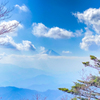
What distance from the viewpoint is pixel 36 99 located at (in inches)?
200

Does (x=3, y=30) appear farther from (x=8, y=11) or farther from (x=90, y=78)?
(x=90, y=78)

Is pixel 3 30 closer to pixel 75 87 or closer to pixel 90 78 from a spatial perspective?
pixel 75 87

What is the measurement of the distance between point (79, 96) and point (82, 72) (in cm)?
134


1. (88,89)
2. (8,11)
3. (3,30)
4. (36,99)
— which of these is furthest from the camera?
(88,89)

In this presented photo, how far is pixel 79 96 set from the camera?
18.5 ft

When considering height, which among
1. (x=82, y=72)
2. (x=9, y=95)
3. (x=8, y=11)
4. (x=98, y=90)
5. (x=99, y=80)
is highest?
(x=8, y=11)

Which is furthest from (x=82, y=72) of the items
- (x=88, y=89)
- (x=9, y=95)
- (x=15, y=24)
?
(x=9, y=95)

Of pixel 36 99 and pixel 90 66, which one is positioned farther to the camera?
pixel 90 66

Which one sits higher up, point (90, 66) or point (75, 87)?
point (90, 66)

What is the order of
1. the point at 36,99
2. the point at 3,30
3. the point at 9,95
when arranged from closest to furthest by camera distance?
the point at 3,30
the point at 36,99
the point at 9,95

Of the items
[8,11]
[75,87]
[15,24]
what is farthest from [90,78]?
[8,11]

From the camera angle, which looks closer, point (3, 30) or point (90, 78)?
point (3, 30)

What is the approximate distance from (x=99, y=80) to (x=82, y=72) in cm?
94

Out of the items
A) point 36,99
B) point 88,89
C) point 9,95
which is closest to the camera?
point 36,99
